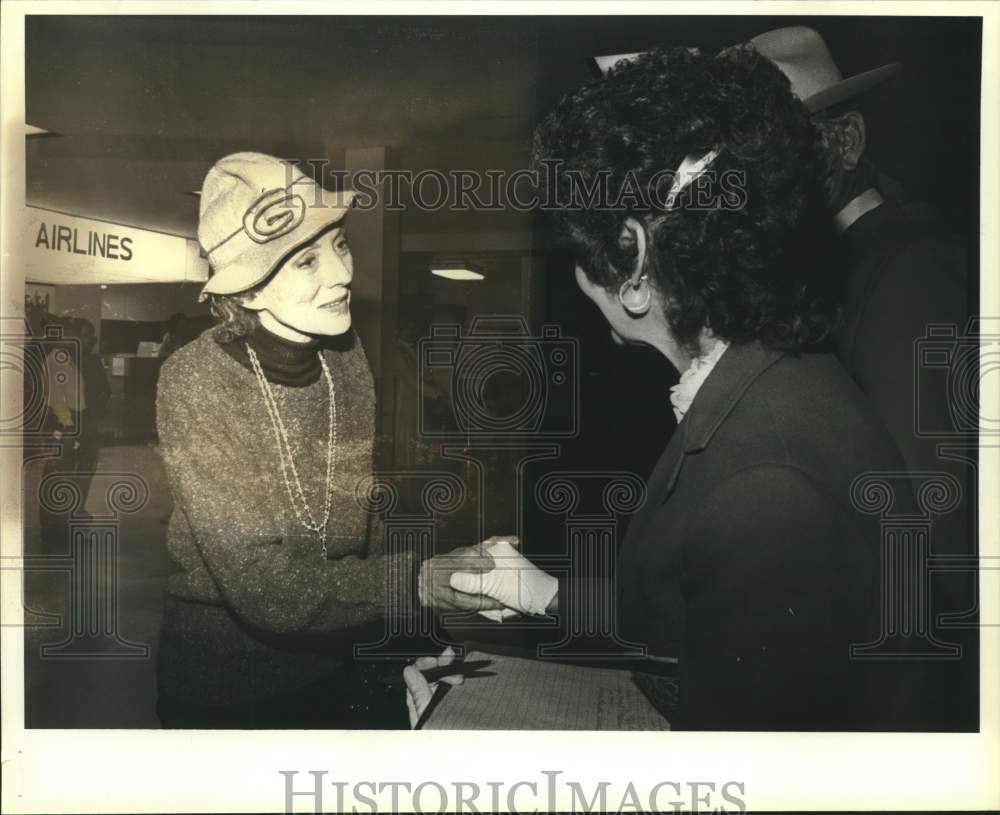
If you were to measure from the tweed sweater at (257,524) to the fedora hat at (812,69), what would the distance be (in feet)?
5.74

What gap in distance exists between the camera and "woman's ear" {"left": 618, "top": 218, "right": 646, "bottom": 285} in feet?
11.3

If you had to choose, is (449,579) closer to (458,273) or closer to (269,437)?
(269,437)

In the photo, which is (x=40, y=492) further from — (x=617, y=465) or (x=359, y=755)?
(x=617, y=465)

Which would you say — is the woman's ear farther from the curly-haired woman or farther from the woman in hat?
the woman in hat

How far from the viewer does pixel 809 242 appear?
3.44 metres

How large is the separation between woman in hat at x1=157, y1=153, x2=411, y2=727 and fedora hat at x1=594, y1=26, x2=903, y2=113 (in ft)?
4.05

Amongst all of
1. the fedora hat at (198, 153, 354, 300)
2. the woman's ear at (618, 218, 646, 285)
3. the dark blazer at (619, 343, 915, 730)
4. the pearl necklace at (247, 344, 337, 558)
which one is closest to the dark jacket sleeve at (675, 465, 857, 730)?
the dark blazer at (619, 343, 915, 730)

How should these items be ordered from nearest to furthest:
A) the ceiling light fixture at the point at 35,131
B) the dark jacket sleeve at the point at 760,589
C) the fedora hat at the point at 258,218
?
the dark jacket sleeve at the point at 760,589 → the fedora hat at the point at 258,218 → the ceiling light fixture at the point at 35,131

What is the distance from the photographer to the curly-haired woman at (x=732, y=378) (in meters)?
3.30

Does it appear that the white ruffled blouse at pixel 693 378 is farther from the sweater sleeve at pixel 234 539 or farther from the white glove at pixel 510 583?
the sweater sleeve at pixel 234 539

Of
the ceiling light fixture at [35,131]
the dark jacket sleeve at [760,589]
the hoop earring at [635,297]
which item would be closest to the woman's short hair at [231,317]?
the ceiling light fixture at [35,131]

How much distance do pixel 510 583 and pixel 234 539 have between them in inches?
38.3

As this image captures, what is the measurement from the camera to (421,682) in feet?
12.1

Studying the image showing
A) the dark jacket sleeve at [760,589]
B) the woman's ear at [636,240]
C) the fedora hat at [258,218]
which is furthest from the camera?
the fedora hat at [258,218]
